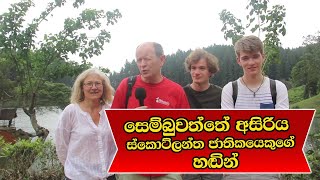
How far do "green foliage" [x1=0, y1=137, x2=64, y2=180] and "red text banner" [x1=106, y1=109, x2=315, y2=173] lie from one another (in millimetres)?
3419

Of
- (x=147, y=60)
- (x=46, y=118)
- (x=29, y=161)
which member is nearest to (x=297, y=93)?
(x=46, y=118)

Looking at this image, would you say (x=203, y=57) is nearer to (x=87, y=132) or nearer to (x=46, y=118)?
(x=87, y=132)

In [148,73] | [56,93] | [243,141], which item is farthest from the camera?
[56,93]

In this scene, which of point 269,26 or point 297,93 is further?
point 297,93

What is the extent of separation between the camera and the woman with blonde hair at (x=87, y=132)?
3.28 meters

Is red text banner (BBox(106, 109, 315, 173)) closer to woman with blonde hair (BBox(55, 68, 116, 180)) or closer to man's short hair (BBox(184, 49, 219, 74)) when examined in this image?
woman with blonde hair (BBox(55, 68, 116, 180))

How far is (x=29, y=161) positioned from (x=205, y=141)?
12.9 feet

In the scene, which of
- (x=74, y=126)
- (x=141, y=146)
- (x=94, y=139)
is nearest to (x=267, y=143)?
(x=141, y=146)

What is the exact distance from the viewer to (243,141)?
9.36 ft

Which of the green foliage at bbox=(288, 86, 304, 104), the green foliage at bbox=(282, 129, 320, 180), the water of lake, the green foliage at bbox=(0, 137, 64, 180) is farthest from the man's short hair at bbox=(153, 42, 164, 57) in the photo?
the green foliage at bbox=(288, 86, 304, 104)

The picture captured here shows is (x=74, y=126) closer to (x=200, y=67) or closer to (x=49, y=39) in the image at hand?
(x=200, y=67)

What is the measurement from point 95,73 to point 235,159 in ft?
5.03

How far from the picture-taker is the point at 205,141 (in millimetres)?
2865

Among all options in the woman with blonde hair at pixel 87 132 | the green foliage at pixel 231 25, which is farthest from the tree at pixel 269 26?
the woman with blonde hair at pixel 87 132
